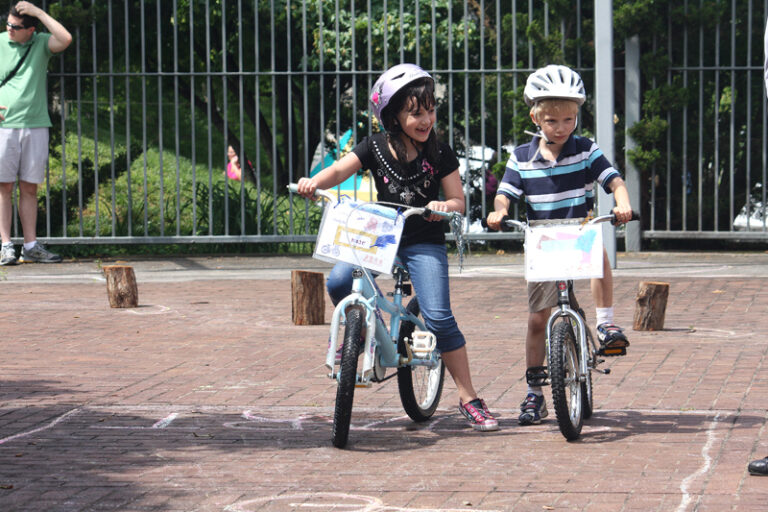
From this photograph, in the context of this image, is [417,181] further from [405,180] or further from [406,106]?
[406,106]

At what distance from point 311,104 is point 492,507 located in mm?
10724

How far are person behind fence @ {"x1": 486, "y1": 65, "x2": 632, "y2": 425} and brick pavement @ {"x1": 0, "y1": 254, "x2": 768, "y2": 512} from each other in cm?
40

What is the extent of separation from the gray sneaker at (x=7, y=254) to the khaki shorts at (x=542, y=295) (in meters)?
8.06

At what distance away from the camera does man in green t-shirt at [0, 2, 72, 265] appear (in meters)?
12.4

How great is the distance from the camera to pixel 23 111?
1253cm

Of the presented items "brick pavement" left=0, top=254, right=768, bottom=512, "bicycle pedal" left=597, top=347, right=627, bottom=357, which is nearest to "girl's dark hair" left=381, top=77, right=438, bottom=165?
"bicycle pedal" left=597, top=347, right=627, bottom=357

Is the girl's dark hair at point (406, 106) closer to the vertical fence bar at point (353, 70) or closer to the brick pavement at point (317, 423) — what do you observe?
the brick pavement at point (317, 423)

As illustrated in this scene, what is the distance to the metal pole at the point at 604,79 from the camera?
1221cm

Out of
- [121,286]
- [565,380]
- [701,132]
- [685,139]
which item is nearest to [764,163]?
[701,132]

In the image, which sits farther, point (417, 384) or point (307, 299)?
point (307, 299)

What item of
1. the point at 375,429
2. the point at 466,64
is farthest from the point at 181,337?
the point at 466,64

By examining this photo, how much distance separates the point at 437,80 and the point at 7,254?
483 centimetres

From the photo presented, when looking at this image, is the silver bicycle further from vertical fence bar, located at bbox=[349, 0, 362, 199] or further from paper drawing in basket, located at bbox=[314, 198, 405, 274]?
vertical fence bar, located at bbox=[349, 0, 362, 199]

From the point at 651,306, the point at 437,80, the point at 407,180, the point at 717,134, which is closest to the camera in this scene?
the point at 407,180
